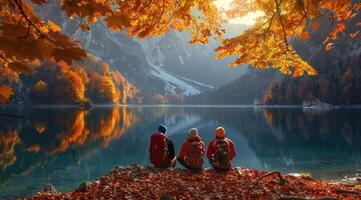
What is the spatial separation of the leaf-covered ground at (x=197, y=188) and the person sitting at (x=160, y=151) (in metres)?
0.92

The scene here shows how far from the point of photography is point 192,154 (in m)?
15.8

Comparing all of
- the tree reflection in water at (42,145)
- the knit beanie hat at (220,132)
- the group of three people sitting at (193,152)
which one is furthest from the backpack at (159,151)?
the tree reflection in water at (42,145)

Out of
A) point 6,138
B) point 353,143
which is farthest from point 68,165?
point 353,143

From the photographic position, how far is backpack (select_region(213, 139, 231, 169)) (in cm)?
1586

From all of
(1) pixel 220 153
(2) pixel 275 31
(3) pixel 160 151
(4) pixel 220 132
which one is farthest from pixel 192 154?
(2) pixel 275 31

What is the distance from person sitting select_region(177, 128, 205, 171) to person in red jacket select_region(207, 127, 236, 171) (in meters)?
0.48

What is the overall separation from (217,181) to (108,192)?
3.87 meters

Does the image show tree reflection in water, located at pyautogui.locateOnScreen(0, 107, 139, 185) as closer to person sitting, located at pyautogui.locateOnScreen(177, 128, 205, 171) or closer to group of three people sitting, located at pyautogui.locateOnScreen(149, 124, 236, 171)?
group of three people sitting, located at pyautogui.locateOnScreen(149, 124, 236, 171)

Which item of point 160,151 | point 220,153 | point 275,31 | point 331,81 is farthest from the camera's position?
point 331,81

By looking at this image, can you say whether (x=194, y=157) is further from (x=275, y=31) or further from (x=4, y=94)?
(x=4, y=94)

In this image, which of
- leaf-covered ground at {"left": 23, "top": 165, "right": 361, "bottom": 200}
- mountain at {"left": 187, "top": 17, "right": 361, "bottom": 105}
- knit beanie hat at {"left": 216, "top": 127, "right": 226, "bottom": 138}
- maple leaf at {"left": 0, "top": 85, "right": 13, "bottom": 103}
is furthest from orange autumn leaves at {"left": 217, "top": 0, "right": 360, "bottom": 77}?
mountain at {"left": 187, "top": 17, "right": 361, "bottom": 105}

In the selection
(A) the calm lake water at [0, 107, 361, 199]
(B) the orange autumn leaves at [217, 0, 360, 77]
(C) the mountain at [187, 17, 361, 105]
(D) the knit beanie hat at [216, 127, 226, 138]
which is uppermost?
(C) the mountain at [187, 17, 361, 105]

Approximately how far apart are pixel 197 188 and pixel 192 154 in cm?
349

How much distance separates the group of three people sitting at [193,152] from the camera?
624 inches
